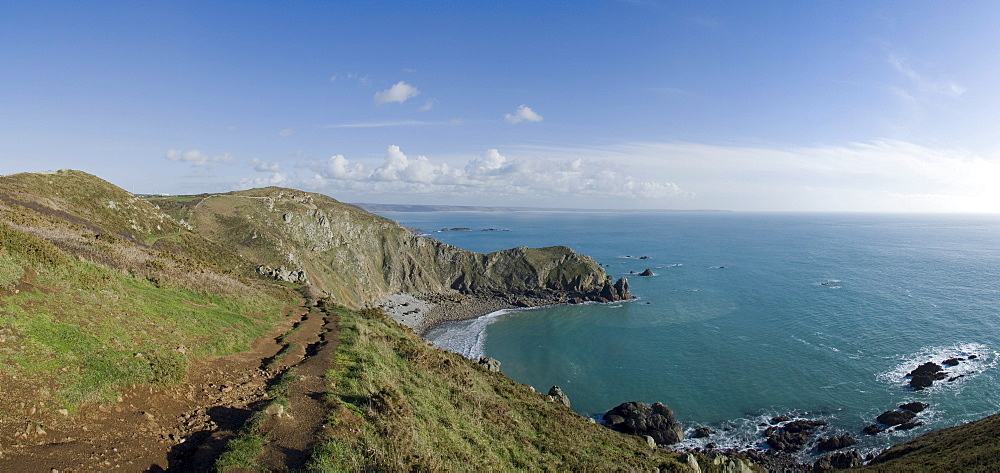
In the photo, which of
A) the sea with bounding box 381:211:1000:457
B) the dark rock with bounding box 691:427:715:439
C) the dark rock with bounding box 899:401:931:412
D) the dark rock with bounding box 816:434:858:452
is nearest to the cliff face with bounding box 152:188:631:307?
the sea with bounding box 381:211:1000:457

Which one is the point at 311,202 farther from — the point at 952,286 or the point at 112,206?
the point at 952,286

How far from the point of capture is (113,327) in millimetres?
15641

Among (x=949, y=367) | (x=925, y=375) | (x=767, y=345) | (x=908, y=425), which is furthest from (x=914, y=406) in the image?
(x=767, y=345)

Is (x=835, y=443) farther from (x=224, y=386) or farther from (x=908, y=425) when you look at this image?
(x=224, y=386)

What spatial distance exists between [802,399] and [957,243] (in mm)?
216817

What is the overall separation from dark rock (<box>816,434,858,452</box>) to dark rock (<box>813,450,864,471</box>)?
141 centimetres

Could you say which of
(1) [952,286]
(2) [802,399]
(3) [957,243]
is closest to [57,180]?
(2) [802,399]

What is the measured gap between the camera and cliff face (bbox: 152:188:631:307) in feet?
223

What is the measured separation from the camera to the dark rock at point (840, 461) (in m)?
34.2

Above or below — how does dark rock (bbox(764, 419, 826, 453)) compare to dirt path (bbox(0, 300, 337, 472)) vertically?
below

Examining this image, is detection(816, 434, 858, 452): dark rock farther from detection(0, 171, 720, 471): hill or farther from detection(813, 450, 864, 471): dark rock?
detection(0, 171, 720, 471): hill

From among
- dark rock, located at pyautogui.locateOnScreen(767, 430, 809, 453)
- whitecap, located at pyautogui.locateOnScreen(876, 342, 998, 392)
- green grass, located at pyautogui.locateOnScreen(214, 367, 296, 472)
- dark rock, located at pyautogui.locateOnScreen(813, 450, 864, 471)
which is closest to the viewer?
green grass, located at pyautogui.locateOnScreen(214, 367, 296, 472)

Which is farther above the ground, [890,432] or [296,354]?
[296,354]

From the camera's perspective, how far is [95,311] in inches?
640
